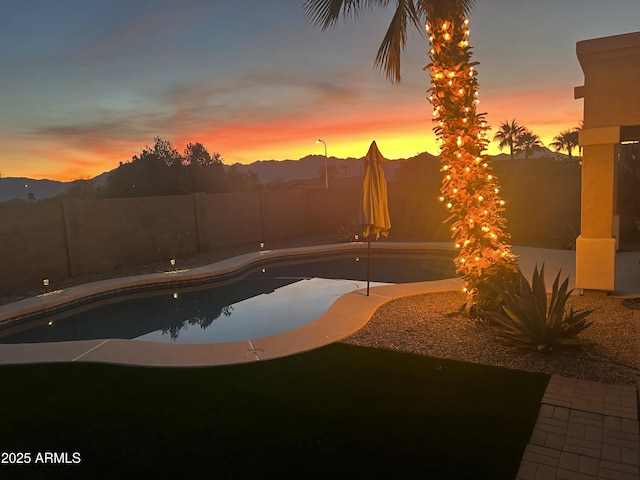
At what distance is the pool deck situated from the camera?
11.6 ft

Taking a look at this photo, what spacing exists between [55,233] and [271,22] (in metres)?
8.81

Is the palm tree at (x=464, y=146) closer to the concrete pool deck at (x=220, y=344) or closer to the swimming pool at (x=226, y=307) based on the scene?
the concrete pool deck at (x=220, y=344)

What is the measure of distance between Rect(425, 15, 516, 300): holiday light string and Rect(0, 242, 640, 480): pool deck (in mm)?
2098

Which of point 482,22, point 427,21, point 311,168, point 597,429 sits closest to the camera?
point 597,429

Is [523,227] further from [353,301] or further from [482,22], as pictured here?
[353,301]

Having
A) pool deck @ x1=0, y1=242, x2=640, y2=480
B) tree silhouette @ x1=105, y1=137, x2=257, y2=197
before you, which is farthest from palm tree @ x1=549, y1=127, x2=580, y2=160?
pool deck @ x1=0, y1=242, x2=640, y2=480

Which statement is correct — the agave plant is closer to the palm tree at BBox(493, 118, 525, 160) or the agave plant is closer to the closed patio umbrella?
the closed patio umbrella

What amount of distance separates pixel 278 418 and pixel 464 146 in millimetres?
4938

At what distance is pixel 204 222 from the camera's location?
16.3 metres

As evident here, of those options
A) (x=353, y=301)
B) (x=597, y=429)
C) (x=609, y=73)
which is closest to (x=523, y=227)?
(x=609, y=73)

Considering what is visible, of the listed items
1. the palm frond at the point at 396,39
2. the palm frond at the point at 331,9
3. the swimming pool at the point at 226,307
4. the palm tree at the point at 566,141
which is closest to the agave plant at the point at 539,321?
the swimming pool at the point at 226,307

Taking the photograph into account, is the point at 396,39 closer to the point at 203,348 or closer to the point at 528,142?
the point at 203,348

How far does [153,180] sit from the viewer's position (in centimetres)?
3312

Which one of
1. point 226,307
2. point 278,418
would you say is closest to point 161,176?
point 226,307
